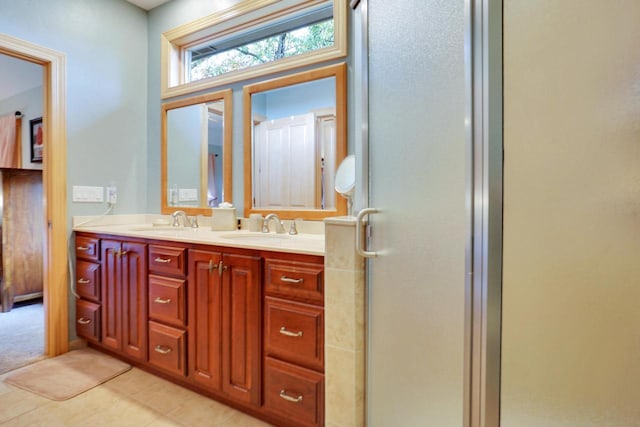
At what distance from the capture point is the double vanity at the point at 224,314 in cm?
136

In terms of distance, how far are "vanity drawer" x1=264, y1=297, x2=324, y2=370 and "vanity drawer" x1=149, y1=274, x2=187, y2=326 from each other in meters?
0.58

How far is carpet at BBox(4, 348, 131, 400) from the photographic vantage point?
5.93ft

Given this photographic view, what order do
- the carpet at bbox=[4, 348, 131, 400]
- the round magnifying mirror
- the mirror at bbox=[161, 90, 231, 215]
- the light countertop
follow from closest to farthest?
the light countertop
the round magnifying mirror
the carpet at bbox=[4, 348, 131, 400]
the mirror at bbox=[161, 90, 231, 215]

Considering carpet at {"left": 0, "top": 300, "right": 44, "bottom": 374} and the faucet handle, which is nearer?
the faucet handle

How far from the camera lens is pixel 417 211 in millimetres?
852

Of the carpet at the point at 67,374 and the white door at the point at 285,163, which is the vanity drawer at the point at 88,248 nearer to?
the carpet at the point at 67,374

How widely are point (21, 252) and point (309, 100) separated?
3410 millimetres

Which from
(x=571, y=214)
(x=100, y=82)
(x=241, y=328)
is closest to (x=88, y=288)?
(x=241, y=328)

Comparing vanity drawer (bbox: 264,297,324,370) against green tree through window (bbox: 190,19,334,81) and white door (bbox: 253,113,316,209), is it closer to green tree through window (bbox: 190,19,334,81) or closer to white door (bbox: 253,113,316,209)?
white door (bbox: 253,113,316,209)

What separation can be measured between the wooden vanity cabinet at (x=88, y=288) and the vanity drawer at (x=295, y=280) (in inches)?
58.1

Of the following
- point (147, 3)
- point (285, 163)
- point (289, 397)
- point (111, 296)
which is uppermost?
point (147, 3)

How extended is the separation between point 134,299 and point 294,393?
3.95ft

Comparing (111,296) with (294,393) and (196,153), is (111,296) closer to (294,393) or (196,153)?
(196,153)

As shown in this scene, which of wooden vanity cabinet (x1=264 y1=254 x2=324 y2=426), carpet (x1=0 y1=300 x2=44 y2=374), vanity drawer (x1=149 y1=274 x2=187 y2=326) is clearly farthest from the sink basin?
carpet (x1=0 y1=300 x2=44 y2=374)
